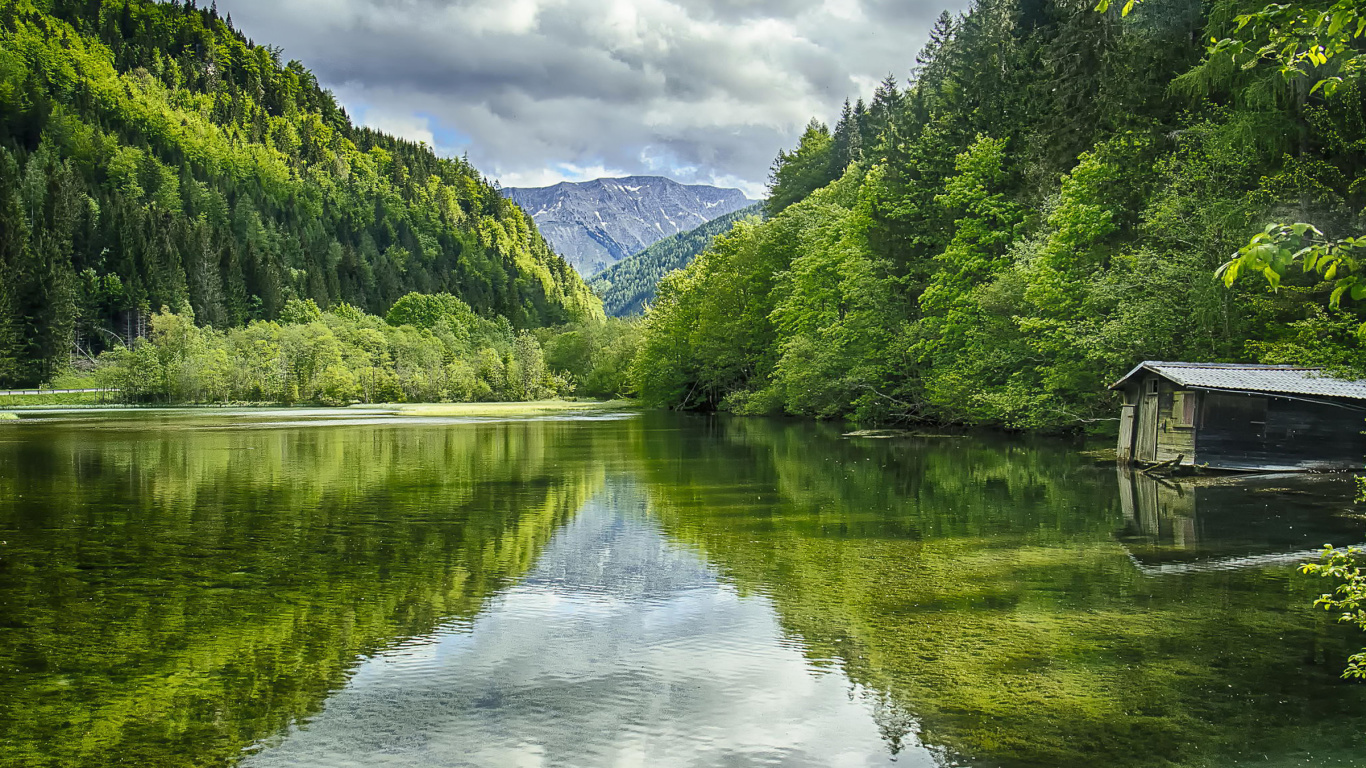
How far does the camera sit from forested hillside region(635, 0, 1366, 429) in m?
26.8

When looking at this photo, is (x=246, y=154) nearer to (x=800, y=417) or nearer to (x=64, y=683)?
(x=800, y=417)

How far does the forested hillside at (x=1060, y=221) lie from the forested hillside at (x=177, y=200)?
90692 mm

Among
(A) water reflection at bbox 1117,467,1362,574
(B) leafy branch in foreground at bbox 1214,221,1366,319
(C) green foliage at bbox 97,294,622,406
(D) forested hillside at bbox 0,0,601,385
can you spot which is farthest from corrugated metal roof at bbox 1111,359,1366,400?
(D) forested hillside at bbox 0,0,601,385

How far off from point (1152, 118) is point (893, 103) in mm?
39627

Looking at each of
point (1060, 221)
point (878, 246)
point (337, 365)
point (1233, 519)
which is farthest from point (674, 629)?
point (337, 365)

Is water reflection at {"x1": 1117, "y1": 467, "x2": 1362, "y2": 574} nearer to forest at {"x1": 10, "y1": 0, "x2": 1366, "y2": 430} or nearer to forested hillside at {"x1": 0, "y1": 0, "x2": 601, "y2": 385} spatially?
forest at {"x1": 10, "y1": 0, "x2": 1366, "y2": 430}

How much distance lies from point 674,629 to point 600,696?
227 cm

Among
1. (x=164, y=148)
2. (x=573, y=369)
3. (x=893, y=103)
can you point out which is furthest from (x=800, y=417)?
(x=164, y=148)

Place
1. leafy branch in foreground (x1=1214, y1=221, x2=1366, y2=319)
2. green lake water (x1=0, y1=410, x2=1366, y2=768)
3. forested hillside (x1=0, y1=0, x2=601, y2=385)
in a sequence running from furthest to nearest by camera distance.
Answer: forested hillside (x1=0, y1=0, x2=601, y2=385), green lake water (x1=0, y1=410, x2=1366, y2=768), leafy branch in foreground (x1=1214, y1=221, x2=1366, y2=319)

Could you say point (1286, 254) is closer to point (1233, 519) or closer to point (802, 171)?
point (1233, 519)

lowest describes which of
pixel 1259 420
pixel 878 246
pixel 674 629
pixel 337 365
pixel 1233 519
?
pixel 674 629

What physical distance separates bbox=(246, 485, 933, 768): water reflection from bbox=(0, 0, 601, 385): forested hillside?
111995 mm

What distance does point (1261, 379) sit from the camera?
78.8 ft

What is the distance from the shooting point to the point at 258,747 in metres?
6.57
